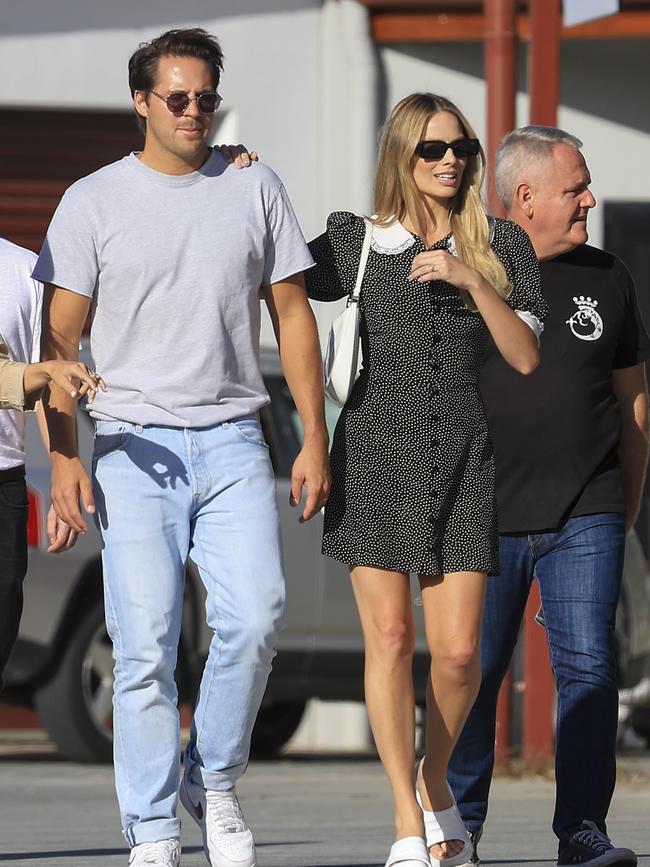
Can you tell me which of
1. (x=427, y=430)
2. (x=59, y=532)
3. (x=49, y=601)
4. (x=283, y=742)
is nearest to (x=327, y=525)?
(x=427, y=430)

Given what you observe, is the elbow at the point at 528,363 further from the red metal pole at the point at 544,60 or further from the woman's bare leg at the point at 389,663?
the red metal pole at the point at 544,60

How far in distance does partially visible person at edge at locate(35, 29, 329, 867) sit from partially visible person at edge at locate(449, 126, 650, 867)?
75cm

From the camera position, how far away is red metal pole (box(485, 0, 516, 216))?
9625 millimetres

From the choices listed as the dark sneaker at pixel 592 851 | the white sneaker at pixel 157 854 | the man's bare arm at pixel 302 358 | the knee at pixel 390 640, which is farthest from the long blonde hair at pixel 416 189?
the white sneaker at pixel 157 854

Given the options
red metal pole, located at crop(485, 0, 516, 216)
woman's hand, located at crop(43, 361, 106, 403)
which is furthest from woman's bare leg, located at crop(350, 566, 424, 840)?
red metal pole, located at crop(485, 0, 516, 216)

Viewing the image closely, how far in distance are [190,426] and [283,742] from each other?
591 centimetres

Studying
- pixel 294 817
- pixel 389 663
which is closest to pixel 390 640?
pixel 389 663

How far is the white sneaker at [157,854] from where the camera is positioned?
5266 millimetres

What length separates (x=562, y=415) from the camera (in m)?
5.99

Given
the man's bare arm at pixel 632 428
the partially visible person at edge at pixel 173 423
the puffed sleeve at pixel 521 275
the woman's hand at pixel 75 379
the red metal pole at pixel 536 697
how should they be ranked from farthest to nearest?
1. the red metal pole at pixel 536 697
2. the man's bare arm at pixel 632 428
3. the puffed sleeve at pixel 521 275
4. the partially visible person at edge at pixel 173 423
5. the woman's hand at pixel 75 379

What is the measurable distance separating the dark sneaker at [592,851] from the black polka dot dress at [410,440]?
774mm

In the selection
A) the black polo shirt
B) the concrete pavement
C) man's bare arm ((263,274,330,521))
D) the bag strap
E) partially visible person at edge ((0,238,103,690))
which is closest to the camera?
man's bare arm ((263,274,330,521))

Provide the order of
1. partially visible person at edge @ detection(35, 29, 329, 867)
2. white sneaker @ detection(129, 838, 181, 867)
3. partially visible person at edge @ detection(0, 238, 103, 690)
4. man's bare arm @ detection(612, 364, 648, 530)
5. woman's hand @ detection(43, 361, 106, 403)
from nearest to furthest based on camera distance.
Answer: woman's hand @ detection(43, 361, 106, 403) < white sneaker @ detection(129, 838, 181, 867) < partially visible person at edge @ detection(35, 29, 329, 867) < partially visible person at edge @ detection(0, 238, 103, 690) < man's bare arm @ detection(612, 364, 648, 530)

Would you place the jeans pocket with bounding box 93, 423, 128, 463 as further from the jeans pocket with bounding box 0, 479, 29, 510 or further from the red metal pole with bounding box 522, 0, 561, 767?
the red metal pole with bounding box 522, 0, 561, 767
